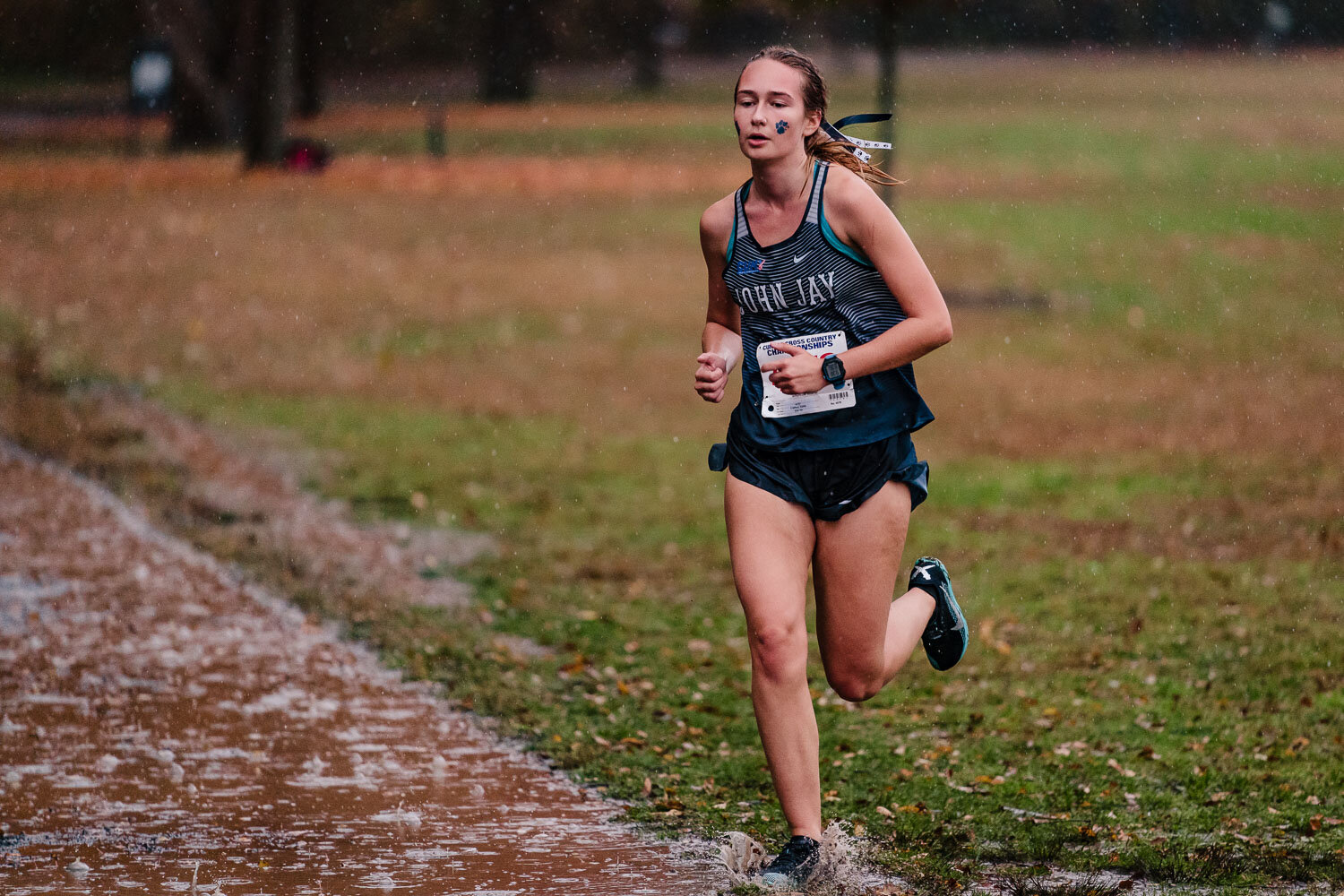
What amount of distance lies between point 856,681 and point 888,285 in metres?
1.08

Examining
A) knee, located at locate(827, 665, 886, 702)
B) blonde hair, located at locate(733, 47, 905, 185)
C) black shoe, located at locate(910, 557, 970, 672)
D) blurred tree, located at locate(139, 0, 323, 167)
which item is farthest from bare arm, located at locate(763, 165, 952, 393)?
blurred tree, located at locate(139, 0, 323, 167)

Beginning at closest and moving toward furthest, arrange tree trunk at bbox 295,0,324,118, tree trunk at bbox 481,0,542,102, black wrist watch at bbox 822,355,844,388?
1. black wrist watch at bbox 822,355,844,388
2. tree trunk at bbox 295,0,324,118
3. tree trunk at bbox 481,0,542,102

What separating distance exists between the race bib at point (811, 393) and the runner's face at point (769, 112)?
0.46 m

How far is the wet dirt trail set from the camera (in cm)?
493

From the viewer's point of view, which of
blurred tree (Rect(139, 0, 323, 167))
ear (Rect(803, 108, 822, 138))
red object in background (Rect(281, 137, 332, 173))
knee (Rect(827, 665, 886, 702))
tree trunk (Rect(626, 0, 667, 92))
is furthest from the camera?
tree trunk (Rect(626, 0, 667, 92))

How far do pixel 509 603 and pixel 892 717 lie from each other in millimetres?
2332

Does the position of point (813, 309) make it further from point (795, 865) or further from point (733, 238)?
point (795, 865)

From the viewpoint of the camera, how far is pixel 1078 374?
1530 centimetres

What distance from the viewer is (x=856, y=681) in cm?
507

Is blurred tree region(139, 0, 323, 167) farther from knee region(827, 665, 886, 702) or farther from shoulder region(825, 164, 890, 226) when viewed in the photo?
shoulder region(825, 164, 890, 226)

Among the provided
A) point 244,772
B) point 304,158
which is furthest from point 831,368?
point 304,158

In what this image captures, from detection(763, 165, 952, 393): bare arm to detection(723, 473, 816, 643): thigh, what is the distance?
317 millimetres

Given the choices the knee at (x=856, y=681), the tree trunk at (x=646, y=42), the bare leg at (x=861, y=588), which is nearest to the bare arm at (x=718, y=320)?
the bare leg at (x=861, y=588)

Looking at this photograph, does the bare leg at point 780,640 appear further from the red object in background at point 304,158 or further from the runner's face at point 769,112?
the red object in background at point 304,158
